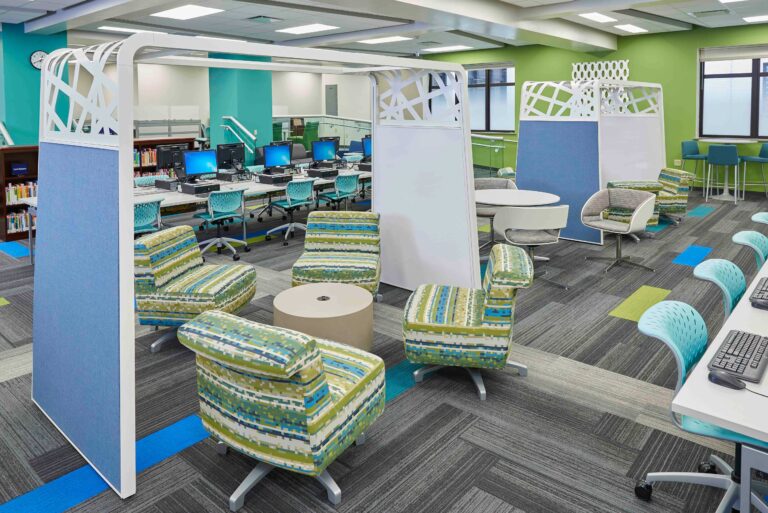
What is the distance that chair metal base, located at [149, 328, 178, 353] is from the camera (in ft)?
14.3

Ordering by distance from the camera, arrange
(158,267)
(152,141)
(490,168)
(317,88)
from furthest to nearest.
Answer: (317,88) < (490,168) < (152,141) < (158,267)

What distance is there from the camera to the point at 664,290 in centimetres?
580

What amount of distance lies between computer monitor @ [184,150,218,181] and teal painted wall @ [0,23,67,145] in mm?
3952

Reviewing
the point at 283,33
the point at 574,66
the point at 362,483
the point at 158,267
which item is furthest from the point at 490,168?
the point at 362,483

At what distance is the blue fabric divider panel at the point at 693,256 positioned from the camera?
677 centimetres

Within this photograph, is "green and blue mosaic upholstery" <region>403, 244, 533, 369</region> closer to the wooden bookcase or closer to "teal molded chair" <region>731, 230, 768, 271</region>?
"teal molded chair" <region>731, 230, 768, 271</region>

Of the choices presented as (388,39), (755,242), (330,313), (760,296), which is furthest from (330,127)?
(760,296)

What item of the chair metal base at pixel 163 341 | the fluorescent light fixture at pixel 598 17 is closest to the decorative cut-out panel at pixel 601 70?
the fluorescent light fixture at pixel 598 17

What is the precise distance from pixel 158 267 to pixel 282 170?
4.61 metres

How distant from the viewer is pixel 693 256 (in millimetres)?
7035

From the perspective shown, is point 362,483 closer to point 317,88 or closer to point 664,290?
point 664,290

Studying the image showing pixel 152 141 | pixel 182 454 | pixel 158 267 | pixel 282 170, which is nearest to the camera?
pixel 182 454

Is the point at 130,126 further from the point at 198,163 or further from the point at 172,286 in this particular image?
the point at 198,163

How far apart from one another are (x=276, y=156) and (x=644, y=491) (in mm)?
7111
